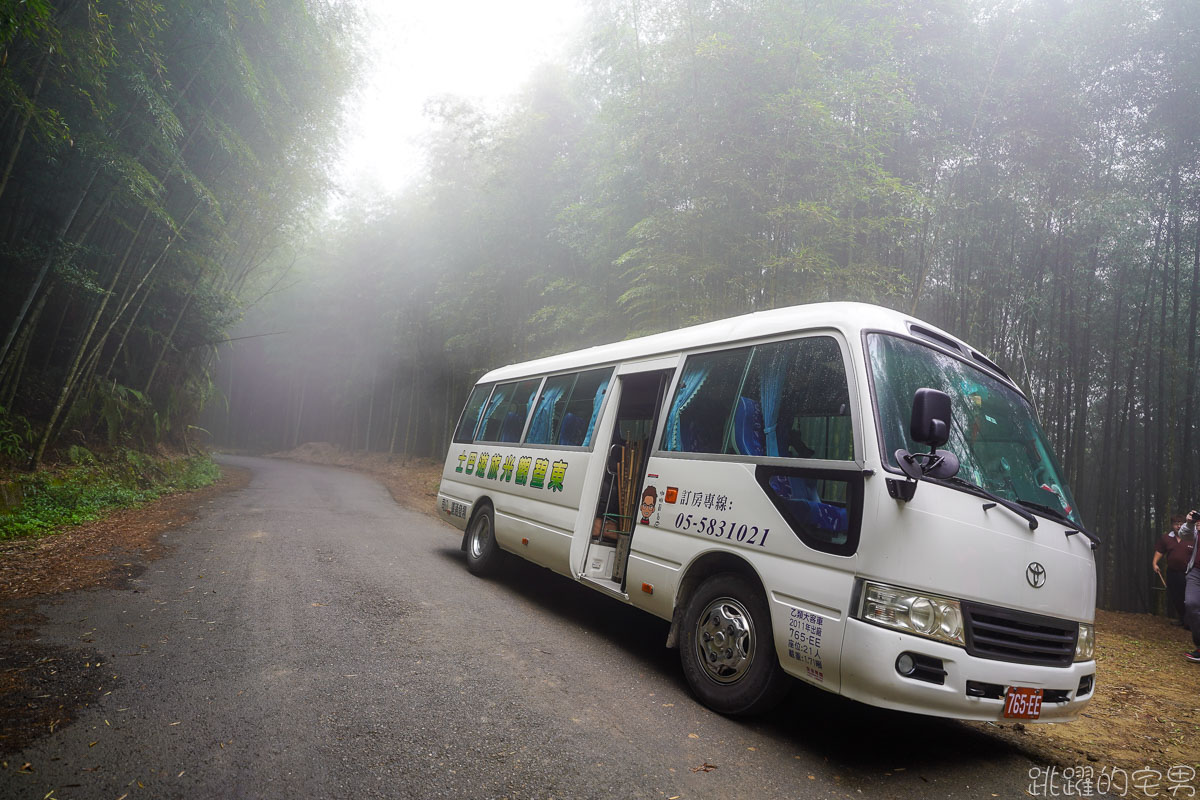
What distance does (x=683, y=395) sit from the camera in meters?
4.11

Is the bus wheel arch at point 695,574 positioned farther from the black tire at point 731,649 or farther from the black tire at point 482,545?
the black tire at point 482,545

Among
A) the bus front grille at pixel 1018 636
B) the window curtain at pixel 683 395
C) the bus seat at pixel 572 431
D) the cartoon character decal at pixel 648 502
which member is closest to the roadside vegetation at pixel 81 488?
the bus seat at pixel 572 431

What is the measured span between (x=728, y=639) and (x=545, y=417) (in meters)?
2.99

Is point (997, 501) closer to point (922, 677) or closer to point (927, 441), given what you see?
point (927, 441)

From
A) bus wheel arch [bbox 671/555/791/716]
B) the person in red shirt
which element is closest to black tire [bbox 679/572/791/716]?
bus wheel arch [bbox 671/555/791/716]

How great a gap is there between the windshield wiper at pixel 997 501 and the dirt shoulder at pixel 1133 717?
1217 mm

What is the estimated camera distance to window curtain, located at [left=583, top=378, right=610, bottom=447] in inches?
191

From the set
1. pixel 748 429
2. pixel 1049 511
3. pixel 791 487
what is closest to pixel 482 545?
pixel 748 429

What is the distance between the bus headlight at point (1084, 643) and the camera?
9.80 feet

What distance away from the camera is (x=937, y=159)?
859 centimetres

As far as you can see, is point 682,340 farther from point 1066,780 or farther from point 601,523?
point 1066,780

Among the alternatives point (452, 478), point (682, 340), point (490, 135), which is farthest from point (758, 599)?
point (490, 135)

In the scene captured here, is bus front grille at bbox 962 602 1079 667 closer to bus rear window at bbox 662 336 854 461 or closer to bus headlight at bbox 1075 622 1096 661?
bus headlight at bbox 1075 622 1096 661

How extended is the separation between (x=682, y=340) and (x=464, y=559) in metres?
3.93
